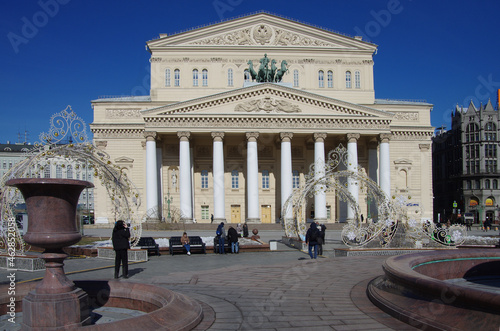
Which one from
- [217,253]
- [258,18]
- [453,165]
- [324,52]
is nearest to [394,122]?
[324,52]

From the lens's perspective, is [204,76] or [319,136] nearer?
[319,136]

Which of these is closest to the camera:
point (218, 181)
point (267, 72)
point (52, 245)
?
point (52, 245)

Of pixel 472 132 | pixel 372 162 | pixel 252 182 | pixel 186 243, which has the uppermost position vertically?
pixel 472 132

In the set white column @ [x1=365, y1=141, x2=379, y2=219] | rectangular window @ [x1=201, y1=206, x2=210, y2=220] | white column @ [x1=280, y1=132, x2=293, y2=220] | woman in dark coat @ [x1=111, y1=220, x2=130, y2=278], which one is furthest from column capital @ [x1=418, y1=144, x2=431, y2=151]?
woman in dark coat @ [x1=111, y1=220, x2=130, y2=278]

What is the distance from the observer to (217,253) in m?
23.1

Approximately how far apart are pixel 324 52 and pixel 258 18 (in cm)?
919

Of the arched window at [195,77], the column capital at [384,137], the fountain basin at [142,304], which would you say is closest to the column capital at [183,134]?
the arched window at [195,77]

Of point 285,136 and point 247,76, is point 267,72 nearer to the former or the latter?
point 247,76

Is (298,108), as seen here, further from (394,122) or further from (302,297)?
(302,297)

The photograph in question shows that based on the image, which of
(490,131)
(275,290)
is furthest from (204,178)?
(490,131)

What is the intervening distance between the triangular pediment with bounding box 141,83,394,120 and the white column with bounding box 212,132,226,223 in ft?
9.11

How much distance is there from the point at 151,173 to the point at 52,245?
41.7 meters

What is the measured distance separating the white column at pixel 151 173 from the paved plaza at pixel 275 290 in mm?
29463

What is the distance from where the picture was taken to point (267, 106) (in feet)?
160
